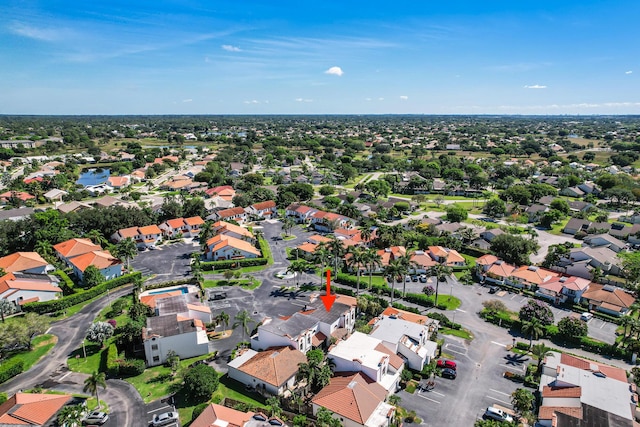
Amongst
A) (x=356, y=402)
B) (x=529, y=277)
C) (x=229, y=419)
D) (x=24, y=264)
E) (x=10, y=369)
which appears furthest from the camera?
(x=529, y=277)

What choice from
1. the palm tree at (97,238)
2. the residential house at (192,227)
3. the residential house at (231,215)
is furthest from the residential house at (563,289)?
the palm tree at (97,238)

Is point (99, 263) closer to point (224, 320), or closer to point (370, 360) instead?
point (224, 320)

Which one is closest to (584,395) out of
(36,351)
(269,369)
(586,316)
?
(586,316)

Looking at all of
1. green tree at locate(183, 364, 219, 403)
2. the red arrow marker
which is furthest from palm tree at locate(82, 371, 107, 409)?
the red arrow marker

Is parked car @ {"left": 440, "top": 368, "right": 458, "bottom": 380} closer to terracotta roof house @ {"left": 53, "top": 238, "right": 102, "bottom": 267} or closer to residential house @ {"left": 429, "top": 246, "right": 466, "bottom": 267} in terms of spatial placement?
residential house @ {"left": 429, "top": 246, "right": 466, "bottom": 267}

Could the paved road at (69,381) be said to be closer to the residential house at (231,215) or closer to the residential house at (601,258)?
the residential house at (231,215)

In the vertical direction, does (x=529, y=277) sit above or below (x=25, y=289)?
below

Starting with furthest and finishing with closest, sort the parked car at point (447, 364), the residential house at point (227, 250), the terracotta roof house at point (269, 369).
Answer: the residential house at point (227, 250)
the parked car at point (447, 364)
the terracotta roof house at point (269, 369)
